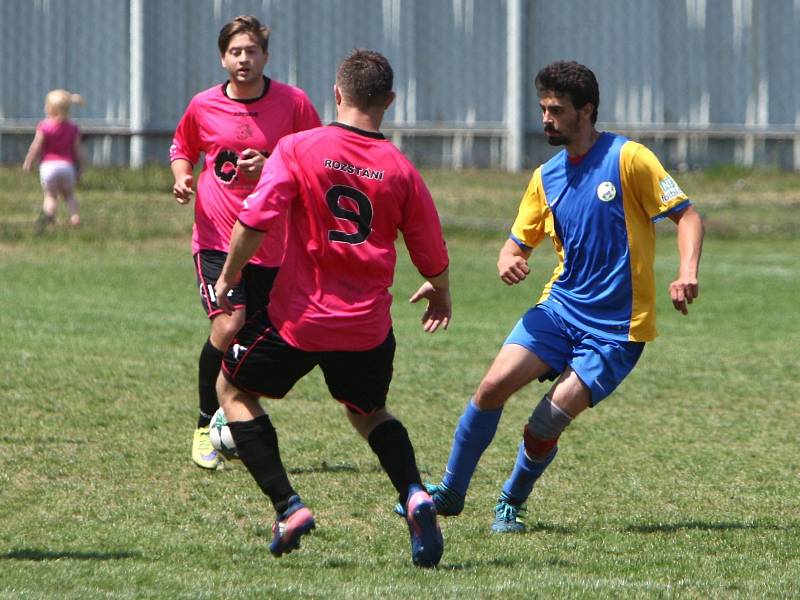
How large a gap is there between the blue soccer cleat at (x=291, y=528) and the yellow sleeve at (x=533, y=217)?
168cm

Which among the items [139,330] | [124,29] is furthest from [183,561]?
[124,29]

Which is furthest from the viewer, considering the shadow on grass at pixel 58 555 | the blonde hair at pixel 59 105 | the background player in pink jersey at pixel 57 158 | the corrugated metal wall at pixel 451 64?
the corrugated metal wall at pixel 451 64

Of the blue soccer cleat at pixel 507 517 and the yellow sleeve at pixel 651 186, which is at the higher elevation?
the yellow sleeve at pixel 651 186

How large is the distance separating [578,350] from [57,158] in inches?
503

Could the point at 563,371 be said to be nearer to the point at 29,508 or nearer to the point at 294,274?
the point at 294,274

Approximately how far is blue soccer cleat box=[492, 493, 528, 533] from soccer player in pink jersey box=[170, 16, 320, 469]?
66.2 inches

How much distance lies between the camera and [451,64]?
2484 centimetres

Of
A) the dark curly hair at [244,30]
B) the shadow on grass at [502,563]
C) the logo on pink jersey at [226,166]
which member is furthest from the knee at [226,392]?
the dark curly hair at [244,30]

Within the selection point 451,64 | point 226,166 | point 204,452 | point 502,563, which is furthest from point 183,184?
point 451,64

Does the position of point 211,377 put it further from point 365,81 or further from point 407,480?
point 365,81

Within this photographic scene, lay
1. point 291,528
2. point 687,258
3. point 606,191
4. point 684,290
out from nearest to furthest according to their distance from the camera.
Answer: point 291,528
point 684,290
point 687,258
point 606,191

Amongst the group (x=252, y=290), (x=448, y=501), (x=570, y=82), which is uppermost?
(x=570, y=82)

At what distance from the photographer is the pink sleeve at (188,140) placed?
7312mm

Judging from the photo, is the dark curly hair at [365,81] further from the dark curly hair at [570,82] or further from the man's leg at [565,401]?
the man's leg at [565,401]
